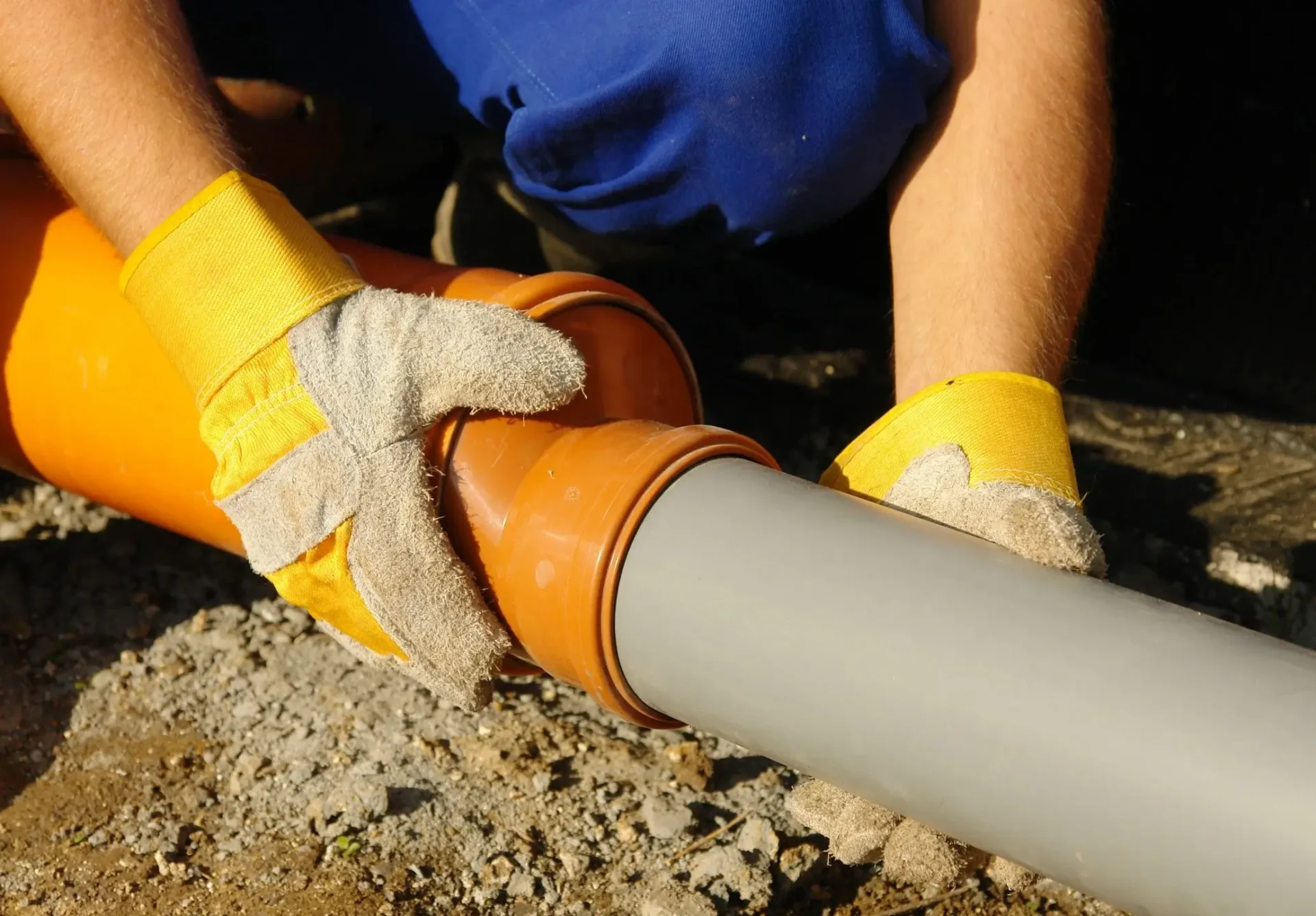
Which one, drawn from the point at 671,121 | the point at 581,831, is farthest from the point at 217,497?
the point at 671,121

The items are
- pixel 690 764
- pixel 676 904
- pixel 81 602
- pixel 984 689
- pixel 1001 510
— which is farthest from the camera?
pixel 81 602

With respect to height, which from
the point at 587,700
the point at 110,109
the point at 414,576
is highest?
the point at 110,109

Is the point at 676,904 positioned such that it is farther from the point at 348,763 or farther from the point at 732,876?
the point at 348,763

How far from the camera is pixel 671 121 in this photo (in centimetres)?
166

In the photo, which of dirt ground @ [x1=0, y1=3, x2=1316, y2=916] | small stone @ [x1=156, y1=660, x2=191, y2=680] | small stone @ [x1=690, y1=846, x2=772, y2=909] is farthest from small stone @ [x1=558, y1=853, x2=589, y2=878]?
small stone @ [x1=156, y1=660, x2=191, y2=680]

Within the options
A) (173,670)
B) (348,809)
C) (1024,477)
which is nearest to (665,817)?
(348,809)

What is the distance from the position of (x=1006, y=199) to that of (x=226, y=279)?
0.90 m

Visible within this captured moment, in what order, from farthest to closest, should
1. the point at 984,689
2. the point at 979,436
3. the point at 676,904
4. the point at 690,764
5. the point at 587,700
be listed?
1. the point at 587,700
2. the point at 690,764
3. the point at 676,904
4. the point at 979,436
5. the point at 984,689

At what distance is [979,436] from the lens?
1303 mm

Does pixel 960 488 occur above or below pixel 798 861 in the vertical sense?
above

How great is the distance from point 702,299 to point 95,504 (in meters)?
1.19

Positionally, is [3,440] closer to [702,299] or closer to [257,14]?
[257,14]

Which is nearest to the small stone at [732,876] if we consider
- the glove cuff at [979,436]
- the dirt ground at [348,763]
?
the dirt ground at [348,763]

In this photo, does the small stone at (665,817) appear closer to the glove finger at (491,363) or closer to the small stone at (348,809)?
the small stone at (348,809)
